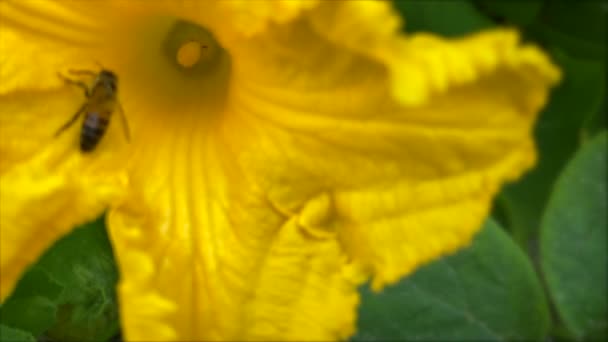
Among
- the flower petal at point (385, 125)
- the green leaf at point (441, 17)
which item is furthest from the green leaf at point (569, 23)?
the flower petal at point (385, 125)

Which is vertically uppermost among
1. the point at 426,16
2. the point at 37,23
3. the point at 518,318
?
the point at 37,23

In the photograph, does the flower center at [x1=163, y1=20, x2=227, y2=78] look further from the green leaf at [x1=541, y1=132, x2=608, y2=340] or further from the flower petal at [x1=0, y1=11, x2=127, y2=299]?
the green leaf at [x1=541, y1=132, x2=608, y2=340]

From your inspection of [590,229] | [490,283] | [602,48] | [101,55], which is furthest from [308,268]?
[602,48]

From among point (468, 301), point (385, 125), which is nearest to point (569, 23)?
point (468, 301)

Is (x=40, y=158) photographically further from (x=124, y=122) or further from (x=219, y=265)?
(x=219, y=265)

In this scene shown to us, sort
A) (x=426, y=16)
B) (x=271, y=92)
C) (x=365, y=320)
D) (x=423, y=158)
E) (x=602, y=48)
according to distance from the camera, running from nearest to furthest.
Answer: (x=423, y=158) < (x=271, y=92) < (x=365, y=320) < (x=426, y=16) < (x=602, y=48)

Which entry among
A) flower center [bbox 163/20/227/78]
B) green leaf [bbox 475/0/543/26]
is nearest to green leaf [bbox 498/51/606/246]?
green leaf [bbox 475/0/543/26]

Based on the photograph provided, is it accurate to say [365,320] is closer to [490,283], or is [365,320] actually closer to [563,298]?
[490,283]
